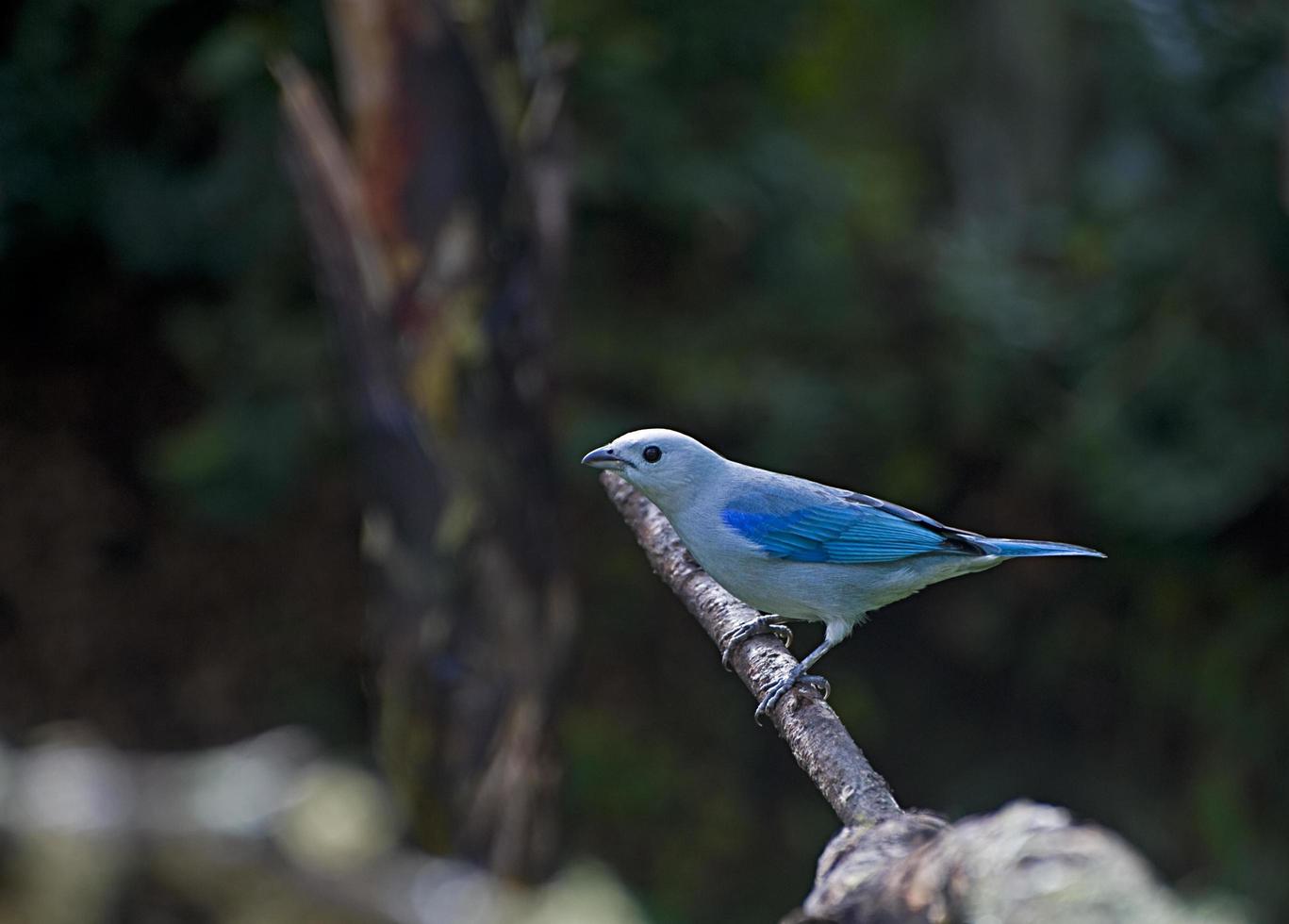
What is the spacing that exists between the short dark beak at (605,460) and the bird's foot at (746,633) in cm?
37

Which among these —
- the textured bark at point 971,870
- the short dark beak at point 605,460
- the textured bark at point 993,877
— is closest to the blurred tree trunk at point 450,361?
the short dark beak at point 605,460

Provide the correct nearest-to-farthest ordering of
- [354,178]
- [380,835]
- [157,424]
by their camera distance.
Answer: [380,835] < [354,178] < [157,424]

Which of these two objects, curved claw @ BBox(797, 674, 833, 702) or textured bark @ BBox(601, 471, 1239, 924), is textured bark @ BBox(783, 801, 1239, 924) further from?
curved claw @ BBox(797, 674, 833, 702)

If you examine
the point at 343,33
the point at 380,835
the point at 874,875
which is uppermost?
the point at 343,33

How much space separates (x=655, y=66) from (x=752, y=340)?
116 centimetres

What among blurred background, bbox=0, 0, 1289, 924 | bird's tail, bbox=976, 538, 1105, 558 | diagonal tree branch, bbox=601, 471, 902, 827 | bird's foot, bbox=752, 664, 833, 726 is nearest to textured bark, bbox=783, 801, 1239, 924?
diagonal tree branch, bbox=601, 471, 902, 827

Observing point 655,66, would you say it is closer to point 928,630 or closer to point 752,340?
point 752,340

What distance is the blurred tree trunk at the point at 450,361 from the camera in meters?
3.79

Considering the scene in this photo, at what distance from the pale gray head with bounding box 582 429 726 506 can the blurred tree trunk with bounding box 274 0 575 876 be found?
51.5 inches

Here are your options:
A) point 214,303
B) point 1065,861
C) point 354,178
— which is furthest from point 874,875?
point 214,303

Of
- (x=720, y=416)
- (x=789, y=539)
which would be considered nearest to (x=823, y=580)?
(x=789, y=539)

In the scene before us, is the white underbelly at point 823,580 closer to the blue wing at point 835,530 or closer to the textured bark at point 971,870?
the blue wing at point 835,530

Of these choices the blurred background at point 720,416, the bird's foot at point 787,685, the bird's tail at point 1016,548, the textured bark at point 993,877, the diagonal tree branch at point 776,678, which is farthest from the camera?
the blurred background at point 720,416

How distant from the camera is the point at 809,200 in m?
5.55
